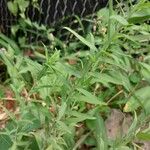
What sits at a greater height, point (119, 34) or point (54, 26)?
point (119, 34)

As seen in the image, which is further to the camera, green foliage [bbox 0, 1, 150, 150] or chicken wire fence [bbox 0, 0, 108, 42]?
chicken wire fence [bbox 0, 0, 108, 42]

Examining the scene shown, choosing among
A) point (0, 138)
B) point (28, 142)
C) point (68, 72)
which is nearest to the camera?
point (68, 72)

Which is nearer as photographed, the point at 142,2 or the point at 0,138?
the point at 142,2

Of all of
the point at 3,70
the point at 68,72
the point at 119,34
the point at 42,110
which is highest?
the point at 119,34

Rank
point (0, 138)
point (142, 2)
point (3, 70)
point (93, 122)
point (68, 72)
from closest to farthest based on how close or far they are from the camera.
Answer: point (142, 2) → point (68, 72) → point (0, 138) → point (93, 122) → point (3, 70)

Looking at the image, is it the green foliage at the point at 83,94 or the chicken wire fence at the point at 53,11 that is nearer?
the green foliage at the point at 83,94

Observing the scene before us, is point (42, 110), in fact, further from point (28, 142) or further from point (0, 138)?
point (0, 138)

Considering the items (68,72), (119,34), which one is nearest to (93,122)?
(68,72)

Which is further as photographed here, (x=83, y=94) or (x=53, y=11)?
(x=53, y=11)
